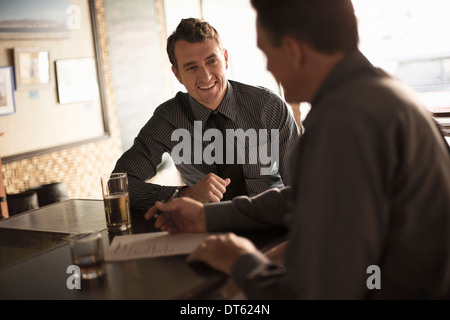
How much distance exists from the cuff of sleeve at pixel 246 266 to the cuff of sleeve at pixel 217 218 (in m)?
0.36

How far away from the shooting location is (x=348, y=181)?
0.80 metres

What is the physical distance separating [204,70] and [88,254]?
1.33 meters

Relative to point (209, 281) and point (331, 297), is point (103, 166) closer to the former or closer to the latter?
point (209, 281)

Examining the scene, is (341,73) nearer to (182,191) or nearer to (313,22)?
(313,22)

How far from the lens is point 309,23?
37.2 inches

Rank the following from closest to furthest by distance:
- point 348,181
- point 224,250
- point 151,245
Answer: point 348,181, point 224,250, point 151,245

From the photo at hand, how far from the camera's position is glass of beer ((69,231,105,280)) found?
1.18m

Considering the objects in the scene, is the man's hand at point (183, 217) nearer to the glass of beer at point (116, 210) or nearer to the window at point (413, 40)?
the glass of beer at point (116, 210)

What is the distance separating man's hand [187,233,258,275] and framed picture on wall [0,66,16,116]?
9.77ft

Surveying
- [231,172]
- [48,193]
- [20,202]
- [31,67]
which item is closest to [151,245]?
[231,172]

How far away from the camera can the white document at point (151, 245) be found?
4.12ft

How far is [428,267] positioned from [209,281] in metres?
0.44
